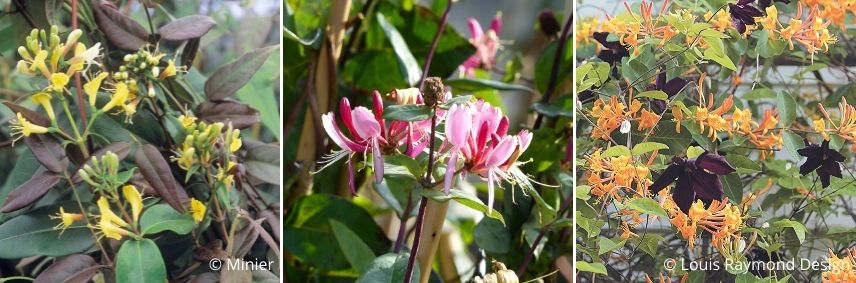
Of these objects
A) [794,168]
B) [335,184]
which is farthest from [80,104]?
[794,168]

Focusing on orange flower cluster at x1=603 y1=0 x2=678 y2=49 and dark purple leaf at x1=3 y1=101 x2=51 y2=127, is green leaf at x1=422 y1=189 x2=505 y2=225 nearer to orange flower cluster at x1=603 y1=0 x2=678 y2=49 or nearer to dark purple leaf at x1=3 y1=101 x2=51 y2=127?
orange flower cluster at x1=603 y1=0 x2=678 y2=49

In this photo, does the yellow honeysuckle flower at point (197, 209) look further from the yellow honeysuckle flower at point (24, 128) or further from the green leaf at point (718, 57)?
the green leaf at point (718, 57)

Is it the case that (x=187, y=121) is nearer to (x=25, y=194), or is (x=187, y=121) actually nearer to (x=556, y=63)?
(x=25, y=194)

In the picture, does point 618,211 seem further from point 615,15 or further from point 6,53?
point 6,53

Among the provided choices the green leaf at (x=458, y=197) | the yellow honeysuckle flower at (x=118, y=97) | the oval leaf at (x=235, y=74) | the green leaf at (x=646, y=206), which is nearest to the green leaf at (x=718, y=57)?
the green leaf at (x=646, y=206)

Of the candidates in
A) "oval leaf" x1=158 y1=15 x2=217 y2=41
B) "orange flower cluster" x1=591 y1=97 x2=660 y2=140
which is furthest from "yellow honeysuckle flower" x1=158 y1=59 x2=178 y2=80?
"orange flower cluster" x1=591 y1=97 x2=660 y2=140

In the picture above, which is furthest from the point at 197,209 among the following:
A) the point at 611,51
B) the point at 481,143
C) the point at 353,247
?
the point at 611,51
